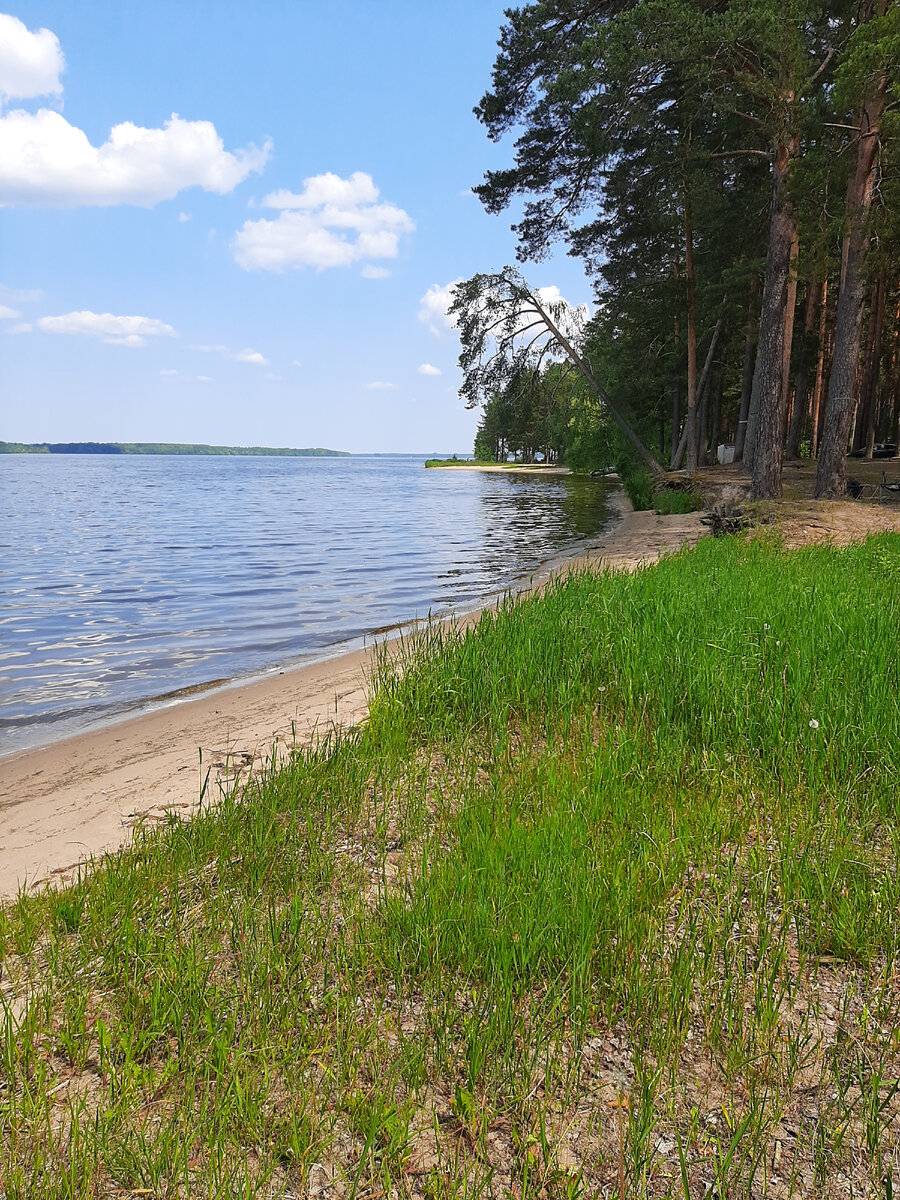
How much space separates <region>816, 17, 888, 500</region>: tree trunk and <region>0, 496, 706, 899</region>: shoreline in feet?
42.8

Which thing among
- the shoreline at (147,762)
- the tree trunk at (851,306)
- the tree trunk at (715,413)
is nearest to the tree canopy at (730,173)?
the tree trunk at (851,306)

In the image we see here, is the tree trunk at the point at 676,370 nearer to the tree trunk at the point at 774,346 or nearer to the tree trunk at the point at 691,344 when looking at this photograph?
the tree trunk at the point at 691,344

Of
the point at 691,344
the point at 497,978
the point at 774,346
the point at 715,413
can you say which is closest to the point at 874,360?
the point at 691,344

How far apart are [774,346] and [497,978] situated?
56.2 feet

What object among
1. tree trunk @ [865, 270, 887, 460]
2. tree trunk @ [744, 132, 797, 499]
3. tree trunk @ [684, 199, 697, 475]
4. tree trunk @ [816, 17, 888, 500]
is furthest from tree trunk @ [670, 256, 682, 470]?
tree trunk @ [816, 17, 888, 500]

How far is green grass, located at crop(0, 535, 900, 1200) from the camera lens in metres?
1.98

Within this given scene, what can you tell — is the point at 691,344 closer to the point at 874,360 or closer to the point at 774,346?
the point at 874,360

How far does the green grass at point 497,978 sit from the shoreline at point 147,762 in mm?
753

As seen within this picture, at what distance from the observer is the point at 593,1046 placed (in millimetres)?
2355

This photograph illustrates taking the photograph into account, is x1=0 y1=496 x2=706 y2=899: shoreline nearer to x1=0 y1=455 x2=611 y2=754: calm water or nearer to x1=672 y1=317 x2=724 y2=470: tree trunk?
A: x1=0 y1=455 x2=611 y2=754: calm water

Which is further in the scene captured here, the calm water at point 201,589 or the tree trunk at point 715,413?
the tree trunk at point 715,413

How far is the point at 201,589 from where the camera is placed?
1463 cm

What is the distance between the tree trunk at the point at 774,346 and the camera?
16.0m

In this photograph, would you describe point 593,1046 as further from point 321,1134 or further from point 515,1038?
point 321,1134
